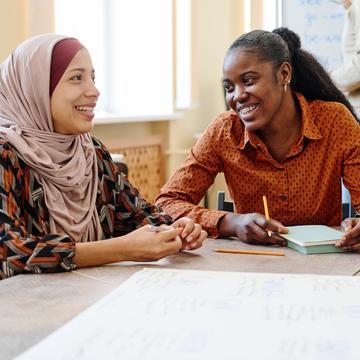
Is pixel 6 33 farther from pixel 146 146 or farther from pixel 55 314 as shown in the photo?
pixel 55 314

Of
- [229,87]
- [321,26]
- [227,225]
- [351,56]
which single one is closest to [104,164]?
[227,225]

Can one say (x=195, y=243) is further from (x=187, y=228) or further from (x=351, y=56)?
(x=351, y=56)

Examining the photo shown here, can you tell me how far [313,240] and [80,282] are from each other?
0.57m

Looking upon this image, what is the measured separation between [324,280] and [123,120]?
286 cm

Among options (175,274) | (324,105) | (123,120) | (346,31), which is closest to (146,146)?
(123,120)

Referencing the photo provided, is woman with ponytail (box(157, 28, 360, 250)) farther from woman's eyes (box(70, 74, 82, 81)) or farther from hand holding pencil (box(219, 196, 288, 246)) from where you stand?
woman's eyes (box(70, 74, 82, 81))

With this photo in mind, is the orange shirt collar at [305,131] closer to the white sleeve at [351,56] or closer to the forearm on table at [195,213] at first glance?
the forearm on table at [195,213]

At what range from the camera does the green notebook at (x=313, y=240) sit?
1623 mm

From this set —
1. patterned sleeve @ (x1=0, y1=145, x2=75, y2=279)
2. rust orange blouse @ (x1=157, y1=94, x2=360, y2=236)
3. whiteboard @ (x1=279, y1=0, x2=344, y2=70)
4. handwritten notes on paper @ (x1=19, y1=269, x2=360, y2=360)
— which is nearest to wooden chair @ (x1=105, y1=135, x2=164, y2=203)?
whiteboard @ (x1=279, y1=0, x2=344, y2=70)

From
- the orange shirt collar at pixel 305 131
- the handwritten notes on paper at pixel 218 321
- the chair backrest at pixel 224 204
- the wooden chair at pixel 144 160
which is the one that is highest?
the orange shirt collar at pixel 305 131

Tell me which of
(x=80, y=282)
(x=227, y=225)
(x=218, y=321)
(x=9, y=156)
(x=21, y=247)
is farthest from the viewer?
(x=227, y=225)

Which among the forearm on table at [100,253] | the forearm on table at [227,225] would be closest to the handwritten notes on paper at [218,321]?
the forearm on table at [100,253]

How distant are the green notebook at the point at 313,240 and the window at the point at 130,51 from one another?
8.20 ft

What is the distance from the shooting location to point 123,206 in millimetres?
1910
